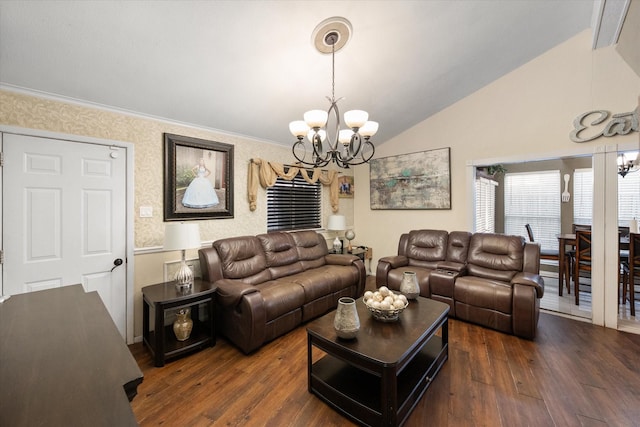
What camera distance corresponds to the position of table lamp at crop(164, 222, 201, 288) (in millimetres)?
2598

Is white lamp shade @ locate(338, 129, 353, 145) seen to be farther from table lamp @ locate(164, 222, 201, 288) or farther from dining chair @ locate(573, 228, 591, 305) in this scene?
dining chair @ locate(573, 228, 591, 305)

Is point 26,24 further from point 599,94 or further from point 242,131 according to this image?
point 599,94

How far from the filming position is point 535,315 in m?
2.77

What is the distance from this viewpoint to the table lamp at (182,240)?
2.60 meters

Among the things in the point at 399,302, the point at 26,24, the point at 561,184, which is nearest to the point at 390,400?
the point at 399,302

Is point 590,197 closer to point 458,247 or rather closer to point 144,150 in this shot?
point 458,247

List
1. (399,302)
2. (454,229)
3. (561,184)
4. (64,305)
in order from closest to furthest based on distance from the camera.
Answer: (64,305), (399,302), (454,229), (561,184)

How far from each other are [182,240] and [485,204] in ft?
16.3

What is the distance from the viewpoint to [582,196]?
190 inches

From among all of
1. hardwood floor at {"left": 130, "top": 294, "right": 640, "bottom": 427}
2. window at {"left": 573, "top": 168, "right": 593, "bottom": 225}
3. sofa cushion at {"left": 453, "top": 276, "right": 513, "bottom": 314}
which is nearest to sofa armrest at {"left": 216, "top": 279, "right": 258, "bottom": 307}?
hardwood floor at {"left": 130, "top": 294, "right": 640, "bottom": 427}

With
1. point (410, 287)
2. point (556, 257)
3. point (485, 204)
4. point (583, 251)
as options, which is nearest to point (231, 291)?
point (410, 287)

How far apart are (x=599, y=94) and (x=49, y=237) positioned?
5.93 m

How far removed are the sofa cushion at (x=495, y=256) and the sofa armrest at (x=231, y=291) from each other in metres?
2.93

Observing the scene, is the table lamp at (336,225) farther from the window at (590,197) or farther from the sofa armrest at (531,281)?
the window at (590,197)
